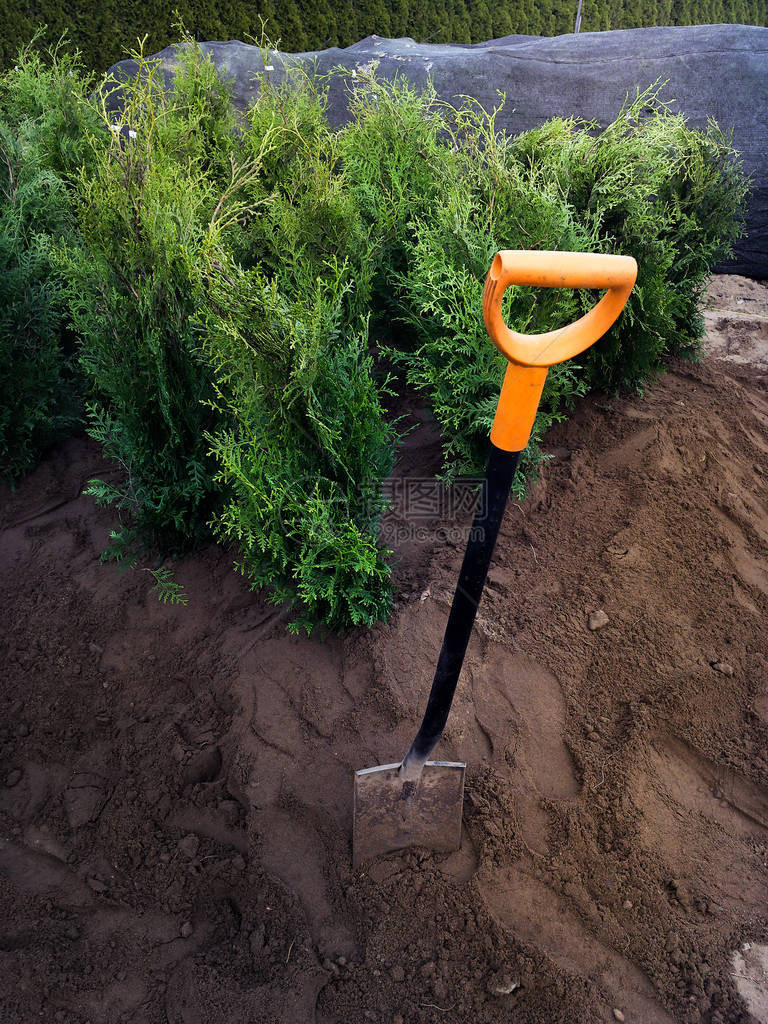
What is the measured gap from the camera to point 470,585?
2.09 metres

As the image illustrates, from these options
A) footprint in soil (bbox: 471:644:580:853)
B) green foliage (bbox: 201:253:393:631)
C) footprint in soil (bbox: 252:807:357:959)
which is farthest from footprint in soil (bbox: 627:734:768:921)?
green foliage (bbox: 201:253:393:631)

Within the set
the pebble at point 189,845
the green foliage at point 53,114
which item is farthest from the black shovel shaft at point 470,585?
the green foliage at point 53,114

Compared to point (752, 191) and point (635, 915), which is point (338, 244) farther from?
point (752, 191)

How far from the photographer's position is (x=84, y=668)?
11.4 feet

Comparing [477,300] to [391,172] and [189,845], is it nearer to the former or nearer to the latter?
[391,172]

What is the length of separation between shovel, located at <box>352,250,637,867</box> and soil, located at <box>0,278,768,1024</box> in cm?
15

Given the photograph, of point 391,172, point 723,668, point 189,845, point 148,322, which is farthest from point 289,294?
point 723,668

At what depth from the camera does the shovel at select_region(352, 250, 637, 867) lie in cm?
164

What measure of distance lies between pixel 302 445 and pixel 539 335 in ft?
4.96

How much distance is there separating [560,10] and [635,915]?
60.7 feet

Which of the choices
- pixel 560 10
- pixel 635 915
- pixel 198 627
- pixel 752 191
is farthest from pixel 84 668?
pixel 560 10

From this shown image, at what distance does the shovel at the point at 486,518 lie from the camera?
164cm

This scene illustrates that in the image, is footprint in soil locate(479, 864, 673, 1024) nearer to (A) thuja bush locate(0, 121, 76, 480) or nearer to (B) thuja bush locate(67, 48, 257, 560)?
(B) thuja bush locate(67, 48, 257, 560)

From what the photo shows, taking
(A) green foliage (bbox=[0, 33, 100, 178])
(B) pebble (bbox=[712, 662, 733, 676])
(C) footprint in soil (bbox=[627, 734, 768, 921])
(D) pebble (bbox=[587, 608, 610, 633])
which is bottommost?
(C) footprint in soil (bbox=[627, 734, 768, 921])
